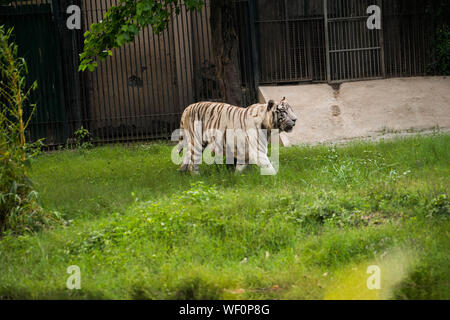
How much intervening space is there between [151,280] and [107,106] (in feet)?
29.4

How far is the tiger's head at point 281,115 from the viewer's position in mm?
7605

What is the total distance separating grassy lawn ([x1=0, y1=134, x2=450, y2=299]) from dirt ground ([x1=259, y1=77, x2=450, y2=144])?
3.00 metres

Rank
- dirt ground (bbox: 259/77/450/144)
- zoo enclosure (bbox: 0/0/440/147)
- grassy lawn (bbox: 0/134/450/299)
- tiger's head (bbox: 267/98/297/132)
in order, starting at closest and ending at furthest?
grassy lawn (bbox: 0/134/450/299), tiger's head (bbox: 267/98/297/132), dirt ground (bbox: 259/77/450/144), zoo enclosure (bbox: 0/0/440/147)

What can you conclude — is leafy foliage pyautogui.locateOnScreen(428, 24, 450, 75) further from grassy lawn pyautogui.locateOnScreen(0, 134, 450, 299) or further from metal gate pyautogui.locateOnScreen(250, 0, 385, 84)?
grassy lawn pyautogui.locateOnScreen(0, 134, 450, 299)

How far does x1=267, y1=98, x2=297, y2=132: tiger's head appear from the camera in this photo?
7605 mm

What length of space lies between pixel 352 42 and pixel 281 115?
5932mm

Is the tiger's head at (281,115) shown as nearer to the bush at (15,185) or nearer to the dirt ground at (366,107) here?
the dirt ground at (366,107)

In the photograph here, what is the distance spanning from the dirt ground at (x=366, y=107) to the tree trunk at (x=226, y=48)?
62.6 inches

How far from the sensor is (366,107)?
447 inches

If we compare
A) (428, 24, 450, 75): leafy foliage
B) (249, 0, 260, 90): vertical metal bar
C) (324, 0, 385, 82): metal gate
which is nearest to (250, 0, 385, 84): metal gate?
(324, 0, 385, 82): metal gate

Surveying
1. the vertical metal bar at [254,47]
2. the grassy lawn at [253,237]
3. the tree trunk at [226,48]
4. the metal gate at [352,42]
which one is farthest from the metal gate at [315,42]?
the grassy lawn at [253,237]

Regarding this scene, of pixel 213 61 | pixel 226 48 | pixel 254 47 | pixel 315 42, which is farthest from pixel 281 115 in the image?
pixel 315 42

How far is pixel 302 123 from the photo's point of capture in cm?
1101
